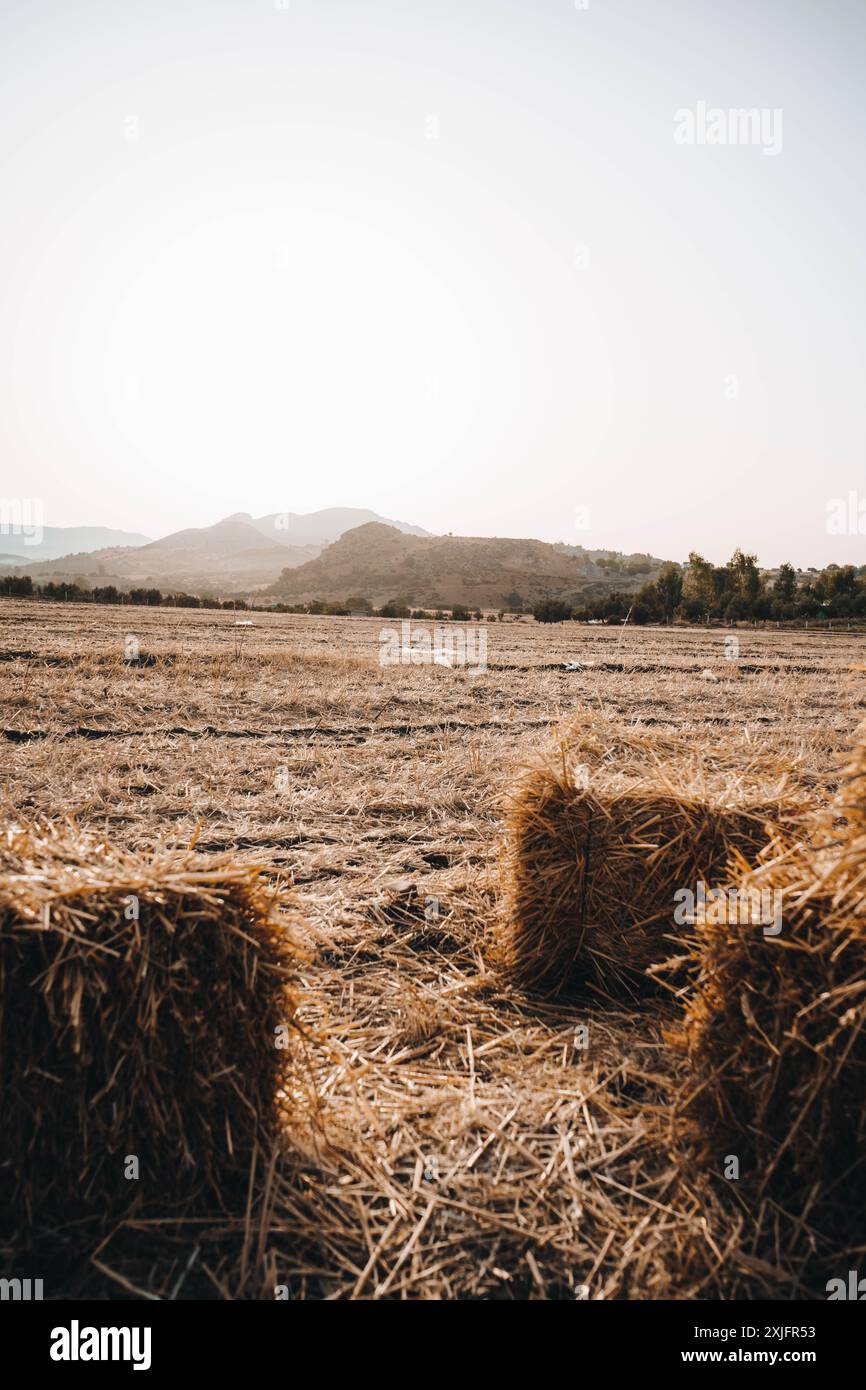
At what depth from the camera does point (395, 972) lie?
3.82 m

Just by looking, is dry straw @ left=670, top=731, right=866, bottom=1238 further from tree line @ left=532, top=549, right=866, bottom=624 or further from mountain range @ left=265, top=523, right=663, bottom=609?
mountain range @ left=265, top=523, right=663, bottom=609

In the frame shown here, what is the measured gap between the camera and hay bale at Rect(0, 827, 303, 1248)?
2145 millimetres

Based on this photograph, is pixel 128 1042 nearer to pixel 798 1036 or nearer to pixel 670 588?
pixel 798 1036

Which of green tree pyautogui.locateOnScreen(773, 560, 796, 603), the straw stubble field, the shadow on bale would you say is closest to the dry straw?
the straw stubble field

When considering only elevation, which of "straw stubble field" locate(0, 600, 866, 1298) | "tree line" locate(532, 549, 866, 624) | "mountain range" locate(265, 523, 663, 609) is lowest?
"straw stubble field" locate(0, 600, 866, 1298)

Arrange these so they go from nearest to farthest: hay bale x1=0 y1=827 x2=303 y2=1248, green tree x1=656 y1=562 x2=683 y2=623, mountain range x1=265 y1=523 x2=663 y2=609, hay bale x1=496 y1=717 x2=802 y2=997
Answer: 1. hay bale x1=0 y1=827 x2=303 y2=1248
2. hay bale x1=496 y1=717 x2=802 y2=997
3. green tree x1=656 y1=562 x2=683 y2=623
4. mountain range x1=265 y1=523 x2=663 y2=609

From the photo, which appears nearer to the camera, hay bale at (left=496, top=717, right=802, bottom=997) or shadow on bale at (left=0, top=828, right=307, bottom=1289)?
shadow on bale at (left=0, top=828, right=307, bottom=1289)

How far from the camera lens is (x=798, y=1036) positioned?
2.21m

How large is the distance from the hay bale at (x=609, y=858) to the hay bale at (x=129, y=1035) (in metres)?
1.72

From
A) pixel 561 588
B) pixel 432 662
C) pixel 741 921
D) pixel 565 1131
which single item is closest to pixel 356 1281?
pixel 565 1131

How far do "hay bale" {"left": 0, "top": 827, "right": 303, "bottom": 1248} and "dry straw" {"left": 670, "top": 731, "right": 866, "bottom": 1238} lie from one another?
4.86 ft

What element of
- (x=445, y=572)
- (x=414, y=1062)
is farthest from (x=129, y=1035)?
(x=445, y=572)

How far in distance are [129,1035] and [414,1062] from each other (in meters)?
1.34

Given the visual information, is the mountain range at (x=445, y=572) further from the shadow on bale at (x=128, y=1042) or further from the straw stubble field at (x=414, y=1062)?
the shadow on bale at (x=128, y=1042)
